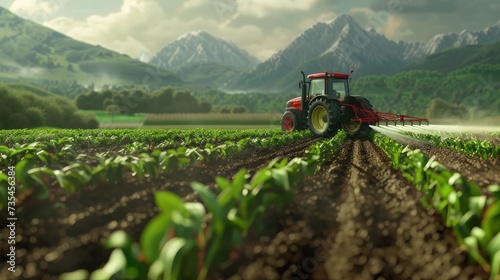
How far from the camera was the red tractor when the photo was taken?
15141 mm

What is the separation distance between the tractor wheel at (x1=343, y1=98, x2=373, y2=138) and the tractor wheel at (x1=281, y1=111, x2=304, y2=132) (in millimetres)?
2348

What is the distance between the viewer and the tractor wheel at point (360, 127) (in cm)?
1591

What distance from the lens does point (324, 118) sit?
1636 centimetres

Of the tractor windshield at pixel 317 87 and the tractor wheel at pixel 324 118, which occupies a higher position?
the tractor windshield at pixel 317 87

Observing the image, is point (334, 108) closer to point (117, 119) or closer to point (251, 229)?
point (251, 229)

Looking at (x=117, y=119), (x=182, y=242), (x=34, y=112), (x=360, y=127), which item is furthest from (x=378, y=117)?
(x=117, y=119)

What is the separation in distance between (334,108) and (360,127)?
1.55m

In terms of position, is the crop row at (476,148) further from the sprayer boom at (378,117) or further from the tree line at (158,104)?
the tree line at (158,104)

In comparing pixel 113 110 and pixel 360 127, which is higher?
pixel 113 110

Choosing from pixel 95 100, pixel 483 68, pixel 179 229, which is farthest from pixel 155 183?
pixel 483 68

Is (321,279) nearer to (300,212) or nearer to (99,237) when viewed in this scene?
(300,212)

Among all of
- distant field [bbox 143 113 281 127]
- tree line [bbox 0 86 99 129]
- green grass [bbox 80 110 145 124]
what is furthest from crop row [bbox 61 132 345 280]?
green grass [bbox 80 110 145 124]

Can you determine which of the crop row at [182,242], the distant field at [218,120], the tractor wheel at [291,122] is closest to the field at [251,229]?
the crop row at [182,242]

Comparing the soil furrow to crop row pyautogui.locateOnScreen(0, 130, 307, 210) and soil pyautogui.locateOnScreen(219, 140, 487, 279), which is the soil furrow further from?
soil pyautogui.locateOnScreen(219, 140, 487, 279)
